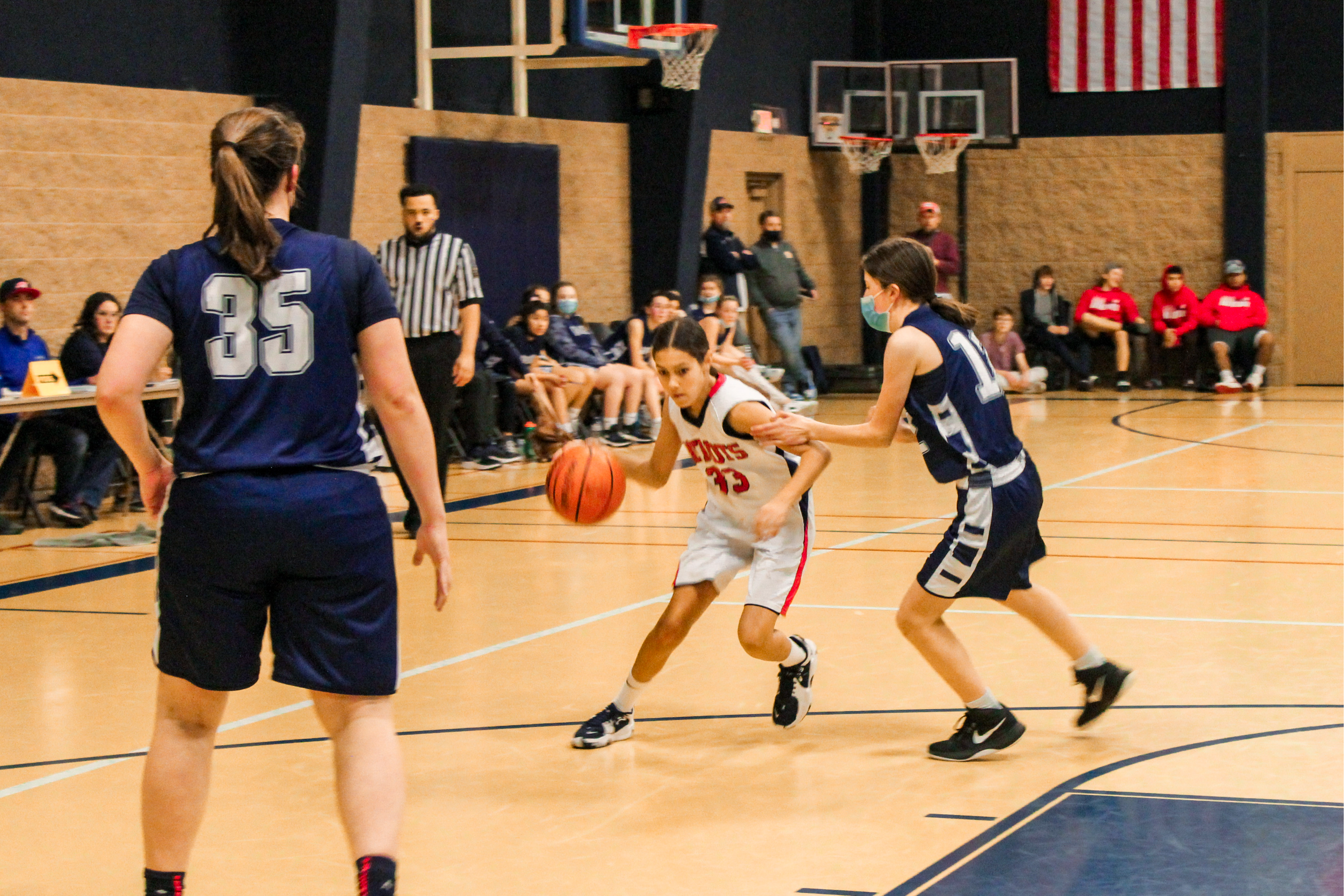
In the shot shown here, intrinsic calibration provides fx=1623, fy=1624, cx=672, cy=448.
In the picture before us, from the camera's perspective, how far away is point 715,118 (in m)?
16.8

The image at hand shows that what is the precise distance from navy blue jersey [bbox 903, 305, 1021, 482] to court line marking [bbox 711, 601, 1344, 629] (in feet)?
4.65

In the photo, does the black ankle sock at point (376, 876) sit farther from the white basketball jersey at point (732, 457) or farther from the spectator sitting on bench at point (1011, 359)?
the spectator sitting on bench at point (1011, 359)

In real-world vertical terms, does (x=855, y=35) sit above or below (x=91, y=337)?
above

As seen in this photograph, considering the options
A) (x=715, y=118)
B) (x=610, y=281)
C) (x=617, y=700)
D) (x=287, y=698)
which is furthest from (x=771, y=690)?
(x=715, y=118)

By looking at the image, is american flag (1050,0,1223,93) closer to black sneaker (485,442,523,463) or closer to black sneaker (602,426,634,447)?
black sneaker (602,426,634,447)

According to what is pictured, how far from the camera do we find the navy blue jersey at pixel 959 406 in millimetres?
4445

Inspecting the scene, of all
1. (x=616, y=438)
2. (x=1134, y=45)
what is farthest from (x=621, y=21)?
(x=1134, y=45)

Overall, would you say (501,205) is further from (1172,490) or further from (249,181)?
(249,181)

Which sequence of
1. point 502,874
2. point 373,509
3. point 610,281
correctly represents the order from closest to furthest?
point 373,509 < point 502,874 < point 610,281

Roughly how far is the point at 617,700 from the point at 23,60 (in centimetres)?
723

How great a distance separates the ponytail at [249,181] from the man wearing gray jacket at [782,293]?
44.1 ft

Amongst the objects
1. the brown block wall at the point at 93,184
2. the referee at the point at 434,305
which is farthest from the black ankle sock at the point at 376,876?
the brown block wall at the point at 93,184

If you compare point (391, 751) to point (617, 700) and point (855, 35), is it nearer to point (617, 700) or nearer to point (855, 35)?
point (617, 700)

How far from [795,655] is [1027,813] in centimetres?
104
